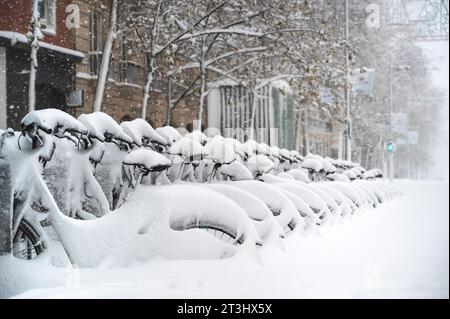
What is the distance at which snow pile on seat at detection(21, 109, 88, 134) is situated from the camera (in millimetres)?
3553

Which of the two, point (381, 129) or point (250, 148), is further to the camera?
point (381, 129)

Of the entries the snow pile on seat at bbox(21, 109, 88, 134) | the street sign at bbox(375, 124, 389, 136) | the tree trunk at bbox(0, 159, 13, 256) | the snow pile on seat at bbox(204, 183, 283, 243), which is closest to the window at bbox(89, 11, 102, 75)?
the snow pile on seat at bbox(204, 183, 283, 243)

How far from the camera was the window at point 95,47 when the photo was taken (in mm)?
13138

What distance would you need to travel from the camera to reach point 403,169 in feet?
193

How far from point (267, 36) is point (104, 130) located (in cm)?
768

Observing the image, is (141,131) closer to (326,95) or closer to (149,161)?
(149,161)

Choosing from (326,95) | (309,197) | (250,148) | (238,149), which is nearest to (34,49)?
(250,148)

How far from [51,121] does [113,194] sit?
5.00ft

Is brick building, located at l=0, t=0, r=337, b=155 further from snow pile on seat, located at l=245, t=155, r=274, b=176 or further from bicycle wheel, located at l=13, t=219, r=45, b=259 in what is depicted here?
bicycle wheel, located at l=13, t=219, r=45, b=259

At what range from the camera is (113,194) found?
5117 mm

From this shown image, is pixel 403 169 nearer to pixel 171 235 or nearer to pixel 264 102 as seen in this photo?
pixel 264 102

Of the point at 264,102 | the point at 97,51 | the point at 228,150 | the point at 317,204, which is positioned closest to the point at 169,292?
the point at 228,150

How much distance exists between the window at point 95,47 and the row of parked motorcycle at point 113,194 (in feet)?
25.5

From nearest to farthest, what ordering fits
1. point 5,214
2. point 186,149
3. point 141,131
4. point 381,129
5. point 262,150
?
point 5,214
point 186,149
point 141,131
point 262,150
point 381,129
